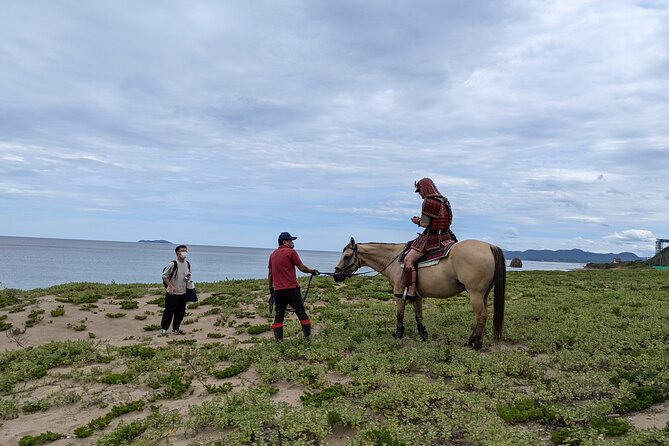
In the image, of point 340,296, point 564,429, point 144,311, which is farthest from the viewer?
point 340,296

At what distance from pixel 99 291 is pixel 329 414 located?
56.7 ft

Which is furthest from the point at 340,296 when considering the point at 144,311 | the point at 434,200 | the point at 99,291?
the point at 99,291

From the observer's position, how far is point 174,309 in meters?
13.7

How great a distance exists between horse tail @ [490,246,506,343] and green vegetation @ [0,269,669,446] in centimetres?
40

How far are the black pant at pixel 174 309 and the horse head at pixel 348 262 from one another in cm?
520

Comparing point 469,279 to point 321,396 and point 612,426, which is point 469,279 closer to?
point 612,426

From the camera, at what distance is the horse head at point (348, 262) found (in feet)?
39.4

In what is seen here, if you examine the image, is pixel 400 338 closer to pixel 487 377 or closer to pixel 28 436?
pixel 487 377

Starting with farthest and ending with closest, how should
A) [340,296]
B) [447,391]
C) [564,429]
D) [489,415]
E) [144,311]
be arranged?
1. [340,296]
2. [144,311]
3. [447,391]
4. [489,415]
5. [564,429]

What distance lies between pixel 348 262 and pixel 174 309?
5.92 metres

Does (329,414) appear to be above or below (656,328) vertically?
below

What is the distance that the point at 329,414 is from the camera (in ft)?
21.3

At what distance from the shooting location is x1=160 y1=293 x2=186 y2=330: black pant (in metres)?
13.5

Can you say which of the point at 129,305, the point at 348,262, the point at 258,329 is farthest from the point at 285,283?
the point at 129,305
